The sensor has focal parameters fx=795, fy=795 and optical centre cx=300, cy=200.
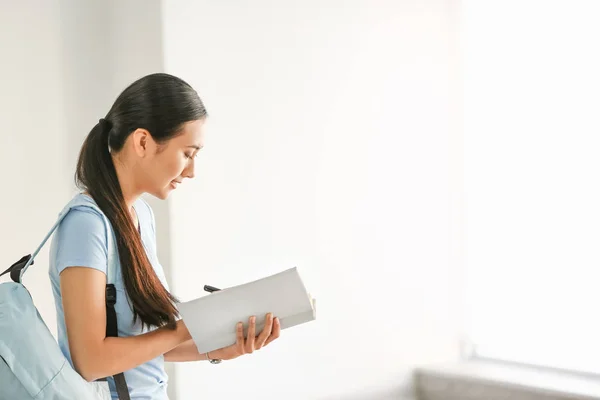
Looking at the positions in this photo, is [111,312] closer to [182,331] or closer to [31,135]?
[182,331]

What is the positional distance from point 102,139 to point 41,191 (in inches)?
34.6

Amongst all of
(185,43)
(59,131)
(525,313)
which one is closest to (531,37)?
(525,313)

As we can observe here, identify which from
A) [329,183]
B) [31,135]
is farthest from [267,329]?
[329,183]

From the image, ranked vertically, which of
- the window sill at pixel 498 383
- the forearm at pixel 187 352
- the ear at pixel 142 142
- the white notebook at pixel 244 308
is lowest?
the window sill at pixel 498 383

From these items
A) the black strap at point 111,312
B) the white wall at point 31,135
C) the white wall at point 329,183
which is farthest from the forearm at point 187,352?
the white wall at point 31,135

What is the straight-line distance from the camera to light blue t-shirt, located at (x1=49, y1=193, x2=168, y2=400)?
4.01 ft

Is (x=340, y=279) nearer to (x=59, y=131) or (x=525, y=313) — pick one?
(x=525, y=313)

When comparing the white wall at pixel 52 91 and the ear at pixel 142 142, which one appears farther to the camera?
the white wall at pixel 52 91

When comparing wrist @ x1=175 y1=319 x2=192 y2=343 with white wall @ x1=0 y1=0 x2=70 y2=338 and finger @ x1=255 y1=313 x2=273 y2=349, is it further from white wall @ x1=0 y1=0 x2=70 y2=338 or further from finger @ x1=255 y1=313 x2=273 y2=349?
white wall @ x1=0 y1=0 x2=70 y2=338

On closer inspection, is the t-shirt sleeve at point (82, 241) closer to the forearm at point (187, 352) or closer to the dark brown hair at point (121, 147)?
the dark brown hair at point (121, 147)

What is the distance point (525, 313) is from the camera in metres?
3.07

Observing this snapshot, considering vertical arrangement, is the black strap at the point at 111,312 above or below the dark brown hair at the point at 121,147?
below

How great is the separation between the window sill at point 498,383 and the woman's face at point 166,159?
1.81 meters

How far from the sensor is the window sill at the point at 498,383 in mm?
2732
